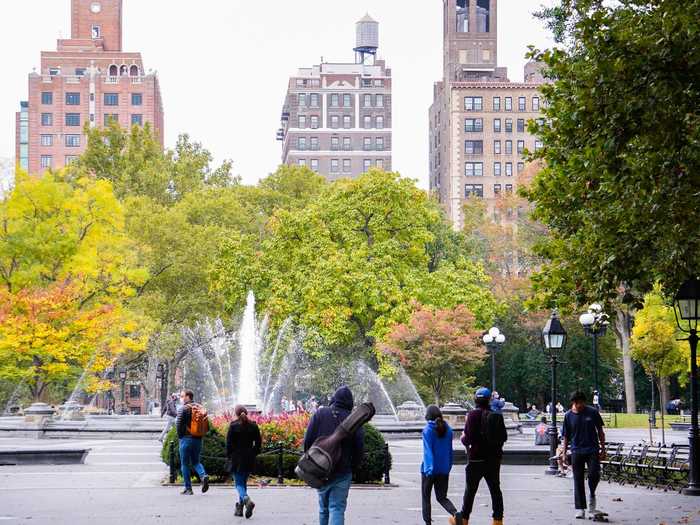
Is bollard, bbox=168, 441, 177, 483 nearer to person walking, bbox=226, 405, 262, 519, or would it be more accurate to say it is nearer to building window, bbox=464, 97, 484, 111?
person walking, bbox=226, 405, 262, 519

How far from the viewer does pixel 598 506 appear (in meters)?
19.4

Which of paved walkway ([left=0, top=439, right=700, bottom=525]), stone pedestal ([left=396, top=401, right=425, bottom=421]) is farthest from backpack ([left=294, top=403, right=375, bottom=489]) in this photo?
stone pedestal ([left=396, top=401, right=425, bottom=421])

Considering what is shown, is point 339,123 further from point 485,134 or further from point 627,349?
point 627,349

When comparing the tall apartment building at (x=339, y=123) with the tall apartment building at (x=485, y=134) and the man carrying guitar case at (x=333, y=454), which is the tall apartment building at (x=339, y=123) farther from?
the man carrying guitar case at (x=333, y=454)

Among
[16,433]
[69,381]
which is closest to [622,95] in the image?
[16,433]

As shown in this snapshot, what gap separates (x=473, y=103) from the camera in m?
140

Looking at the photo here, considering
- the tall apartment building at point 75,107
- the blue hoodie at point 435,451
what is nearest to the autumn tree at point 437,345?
the blue hoodie at point 435,451

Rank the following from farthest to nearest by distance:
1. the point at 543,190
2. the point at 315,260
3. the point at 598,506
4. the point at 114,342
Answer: the point at 315,260 < the point at 114,342 < the point at 543,190 < the point at 598,506

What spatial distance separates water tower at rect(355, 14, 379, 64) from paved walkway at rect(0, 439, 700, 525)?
160733 millimetres

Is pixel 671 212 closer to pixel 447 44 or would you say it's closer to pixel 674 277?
pixel 674 277

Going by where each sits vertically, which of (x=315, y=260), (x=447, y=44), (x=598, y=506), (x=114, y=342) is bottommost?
(x=598, y=506)

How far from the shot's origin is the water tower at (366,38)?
184250 mm

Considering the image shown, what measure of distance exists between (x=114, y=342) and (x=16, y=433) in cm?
929

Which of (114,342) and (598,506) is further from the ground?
(114,342)
